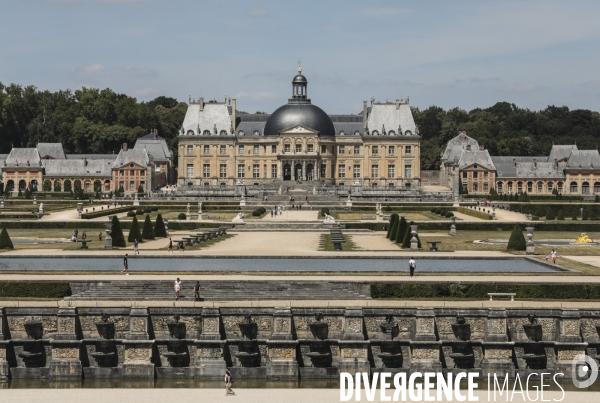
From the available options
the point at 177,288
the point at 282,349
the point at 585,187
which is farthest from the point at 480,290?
the point at 585,187

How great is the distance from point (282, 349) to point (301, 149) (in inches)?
3298

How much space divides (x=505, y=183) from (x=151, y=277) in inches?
3056

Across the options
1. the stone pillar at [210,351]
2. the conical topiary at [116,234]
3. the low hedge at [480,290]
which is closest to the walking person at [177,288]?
the stone pillar at [210,351]

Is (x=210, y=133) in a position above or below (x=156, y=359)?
above

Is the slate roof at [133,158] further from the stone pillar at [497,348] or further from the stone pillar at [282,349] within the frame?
the stone pillar at [497,348]

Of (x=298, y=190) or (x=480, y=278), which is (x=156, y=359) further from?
(x=298, y=190)

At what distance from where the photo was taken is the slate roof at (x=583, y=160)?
358 feet

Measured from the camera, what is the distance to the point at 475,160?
10912 centimetres

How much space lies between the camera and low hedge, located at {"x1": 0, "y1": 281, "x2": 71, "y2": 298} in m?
33.8

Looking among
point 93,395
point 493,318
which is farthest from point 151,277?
point 493,318

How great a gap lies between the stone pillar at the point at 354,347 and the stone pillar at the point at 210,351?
3298mm

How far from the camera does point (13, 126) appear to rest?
424 feet

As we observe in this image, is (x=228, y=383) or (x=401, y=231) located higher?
(x=401, y=231)

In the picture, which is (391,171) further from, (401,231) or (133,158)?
(401,231)
